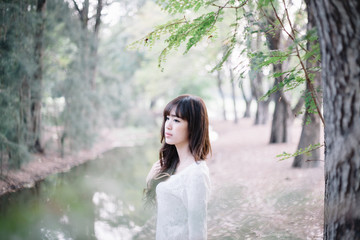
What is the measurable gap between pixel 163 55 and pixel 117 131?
23002mm

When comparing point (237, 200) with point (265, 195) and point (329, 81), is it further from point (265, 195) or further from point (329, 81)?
point (329, 81)

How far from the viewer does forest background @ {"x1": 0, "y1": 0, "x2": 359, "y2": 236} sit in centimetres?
311

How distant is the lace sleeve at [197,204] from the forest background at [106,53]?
83 centimetres

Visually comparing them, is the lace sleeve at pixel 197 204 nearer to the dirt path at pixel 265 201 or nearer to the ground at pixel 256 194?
the ground at pixel 256 194

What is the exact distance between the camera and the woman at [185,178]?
1.86 m

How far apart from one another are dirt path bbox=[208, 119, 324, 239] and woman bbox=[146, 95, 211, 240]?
297 centimetres

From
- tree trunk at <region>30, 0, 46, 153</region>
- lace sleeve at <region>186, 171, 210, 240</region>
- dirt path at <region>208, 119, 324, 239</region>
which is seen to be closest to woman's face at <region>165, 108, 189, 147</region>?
lace sleeve at <region>186, 171, 210, 240</region>

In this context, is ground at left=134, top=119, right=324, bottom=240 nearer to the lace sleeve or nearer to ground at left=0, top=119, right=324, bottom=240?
ground at left=0, top=119, right=324, bottom=240

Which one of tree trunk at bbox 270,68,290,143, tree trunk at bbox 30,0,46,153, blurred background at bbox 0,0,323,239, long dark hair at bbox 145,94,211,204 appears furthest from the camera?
tree trunk at bbox 270,68,290,143

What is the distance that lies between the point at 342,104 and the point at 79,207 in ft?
22.5

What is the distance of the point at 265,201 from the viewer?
21.9 feet

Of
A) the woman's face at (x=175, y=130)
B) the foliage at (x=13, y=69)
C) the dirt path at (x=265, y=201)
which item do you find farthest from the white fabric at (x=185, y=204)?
the foliage at (x=13, y=69)

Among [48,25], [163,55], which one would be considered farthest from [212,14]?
[48,25]

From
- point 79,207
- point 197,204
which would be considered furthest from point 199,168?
point 79,207
